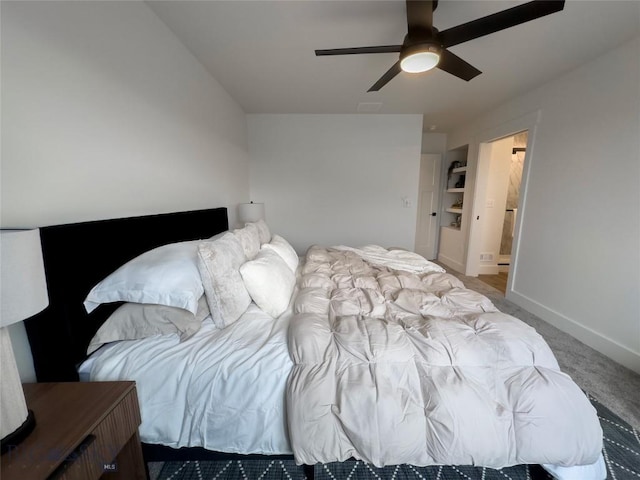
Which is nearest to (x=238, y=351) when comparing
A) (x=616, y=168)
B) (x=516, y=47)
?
(x=516, y=47)

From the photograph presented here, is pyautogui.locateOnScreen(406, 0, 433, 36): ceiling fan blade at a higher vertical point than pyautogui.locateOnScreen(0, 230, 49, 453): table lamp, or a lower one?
higher

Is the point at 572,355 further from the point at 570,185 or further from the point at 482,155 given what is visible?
the point at 482,155

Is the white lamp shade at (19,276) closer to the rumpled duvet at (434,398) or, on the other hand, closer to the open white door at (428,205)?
the rumpled duvet at (434,398)

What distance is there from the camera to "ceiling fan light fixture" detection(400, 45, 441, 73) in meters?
1.42

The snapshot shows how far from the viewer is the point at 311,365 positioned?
1016 mm

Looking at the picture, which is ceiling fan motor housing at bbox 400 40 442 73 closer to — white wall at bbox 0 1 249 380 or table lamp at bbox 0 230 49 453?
white wall at bbox 0 1 249 380

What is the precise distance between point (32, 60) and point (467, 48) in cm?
267

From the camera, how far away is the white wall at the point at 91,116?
2.87 feet

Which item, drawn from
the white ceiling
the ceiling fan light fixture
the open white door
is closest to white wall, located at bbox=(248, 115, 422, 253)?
the white ceiling

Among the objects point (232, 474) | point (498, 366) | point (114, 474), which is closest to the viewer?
point (114, 474)

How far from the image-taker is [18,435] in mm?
645

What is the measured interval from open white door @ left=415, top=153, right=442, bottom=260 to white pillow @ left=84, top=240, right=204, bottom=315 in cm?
454

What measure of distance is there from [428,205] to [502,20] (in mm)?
3778

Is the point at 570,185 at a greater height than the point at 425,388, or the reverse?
the point at 570,185
